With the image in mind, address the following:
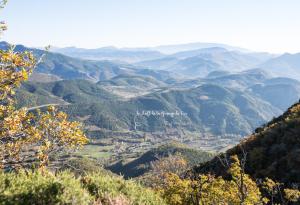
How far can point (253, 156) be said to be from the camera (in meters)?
62.6

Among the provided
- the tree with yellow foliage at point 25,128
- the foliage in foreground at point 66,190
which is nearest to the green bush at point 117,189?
the foliage in foreground at point 66,190

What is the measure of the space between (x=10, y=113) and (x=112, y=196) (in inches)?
276

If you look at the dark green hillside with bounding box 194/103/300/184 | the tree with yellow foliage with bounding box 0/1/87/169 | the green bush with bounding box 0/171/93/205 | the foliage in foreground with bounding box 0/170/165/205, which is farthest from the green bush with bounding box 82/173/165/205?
the dark green hillside with bounding box 194/103/300/184

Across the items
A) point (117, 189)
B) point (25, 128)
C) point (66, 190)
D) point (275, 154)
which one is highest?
point (25, 128)

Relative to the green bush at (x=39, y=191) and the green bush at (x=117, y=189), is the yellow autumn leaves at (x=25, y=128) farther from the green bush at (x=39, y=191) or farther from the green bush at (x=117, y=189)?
the green bush at (x=117, y=189)

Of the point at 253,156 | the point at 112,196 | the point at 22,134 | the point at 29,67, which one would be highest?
the point at 29,67

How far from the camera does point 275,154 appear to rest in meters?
59.5

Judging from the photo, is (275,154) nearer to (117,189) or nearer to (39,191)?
(117,189)

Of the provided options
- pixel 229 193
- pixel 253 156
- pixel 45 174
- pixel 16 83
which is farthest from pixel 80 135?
pixel 253 156

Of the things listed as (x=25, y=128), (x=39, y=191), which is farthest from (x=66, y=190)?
(x=25, y=128)

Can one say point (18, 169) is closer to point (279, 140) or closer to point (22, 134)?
point (22, 134)

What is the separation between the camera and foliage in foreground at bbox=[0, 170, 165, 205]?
16359 mm

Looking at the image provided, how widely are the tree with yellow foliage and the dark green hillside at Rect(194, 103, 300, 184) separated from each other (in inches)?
1340

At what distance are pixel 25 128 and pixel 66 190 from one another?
19.3 ft
